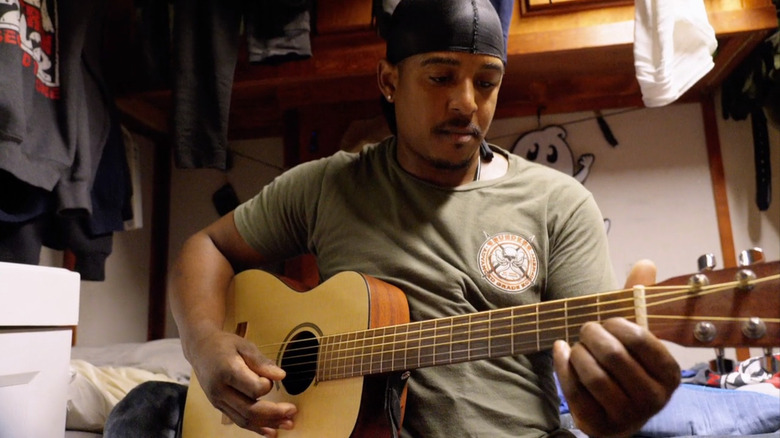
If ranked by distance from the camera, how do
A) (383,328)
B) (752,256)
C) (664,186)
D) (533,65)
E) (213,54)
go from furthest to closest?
(664,186) < (533,65) < (213,54) < (383,328) < (752,256)

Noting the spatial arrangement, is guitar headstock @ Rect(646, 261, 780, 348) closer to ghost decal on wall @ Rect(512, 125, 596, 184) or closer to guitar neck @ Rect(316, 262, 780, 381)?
guitar neck @ Rect(316, 262, 780, 381)

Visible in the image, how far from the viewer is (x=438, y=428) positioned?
919 millimetres

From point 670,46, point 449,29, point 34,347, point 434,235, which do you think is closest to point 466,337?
point 434,235

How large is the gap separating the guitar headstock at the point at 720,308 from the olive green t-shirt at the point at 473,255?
1.08 ft

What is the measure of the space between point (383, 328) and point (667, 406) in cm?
51

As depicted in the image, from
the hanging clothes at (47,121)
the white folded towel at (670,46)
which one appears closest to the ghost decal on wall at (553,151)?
the white folded towel at (670,46)

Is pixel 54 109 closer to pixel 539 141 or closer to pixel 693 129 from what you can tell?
pixel 539 141

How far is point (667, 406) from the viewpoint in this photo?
98 centimetres

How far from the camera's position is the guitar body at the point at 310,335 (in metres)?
0.89

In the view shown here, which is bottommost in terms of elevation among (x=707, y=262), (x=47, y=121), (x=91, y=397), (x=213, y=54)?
(x=91, y=397)

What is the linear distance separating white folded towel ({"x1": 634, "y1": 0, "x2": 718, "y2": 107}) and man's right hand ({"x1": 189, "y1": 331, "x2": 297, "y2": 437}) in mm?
1087

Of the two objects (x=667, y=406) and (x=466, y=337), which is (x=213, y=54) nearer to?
(x=466, y=337)

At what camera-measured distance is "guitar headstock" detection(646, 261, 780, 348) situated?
1.85 feet

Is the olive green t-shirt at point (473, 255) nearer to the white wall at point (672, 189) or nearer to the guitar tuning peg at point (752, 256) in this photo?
the guitar tuning peg at point (752, 256)
